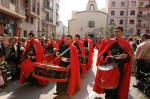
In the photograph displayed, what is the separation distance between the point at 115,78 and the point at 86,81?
323cm

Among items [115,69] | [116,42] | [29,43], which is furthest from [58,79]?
[29,43]

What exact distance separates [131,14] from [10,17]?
139ft

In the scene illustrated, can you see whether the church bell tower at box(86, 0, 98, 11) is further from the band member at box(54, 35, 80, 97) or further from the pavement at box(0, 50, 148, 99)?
the band member at box(54, 35, 80, 97)

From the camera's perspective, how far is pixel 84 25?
57781mm

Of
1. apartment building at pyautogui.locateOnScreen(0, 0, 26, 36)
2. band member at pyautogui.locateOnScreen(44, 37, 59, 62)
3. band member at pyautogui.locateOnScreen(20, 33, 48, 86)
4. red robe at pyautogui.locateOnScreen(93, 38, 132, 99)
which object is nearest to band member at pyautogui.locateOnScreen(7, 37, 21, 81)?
band member at pyautogui.locateOnScreen(20, 33, 48, 86)

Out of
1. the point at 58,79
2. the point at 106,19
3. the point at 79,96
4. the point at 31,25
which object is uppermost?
the point at 106,19

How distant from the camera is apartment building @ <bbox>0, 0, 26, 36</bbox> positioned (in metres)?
19.4

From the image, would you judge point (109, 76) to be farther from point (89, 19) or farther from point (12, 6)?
point (89, 19)

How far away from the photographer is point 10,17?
22.4m

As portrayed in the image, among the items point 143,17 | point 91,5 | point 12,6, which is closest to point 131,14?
point 143,17

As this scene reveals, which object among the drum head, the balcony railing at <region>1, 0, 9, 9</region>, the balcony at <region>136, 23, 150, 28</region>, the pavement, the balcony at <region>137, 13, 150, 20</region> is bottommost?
the pavement

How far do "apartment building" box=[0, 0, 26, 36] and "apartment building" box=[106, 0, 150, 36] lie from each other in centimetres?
3738

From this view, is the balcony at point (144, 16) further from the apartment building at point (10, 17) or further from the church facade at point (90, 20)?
the apartment building at point (10, 17)

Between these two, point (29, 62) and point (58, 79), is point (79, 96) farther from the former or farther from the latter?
point (29, 62)
